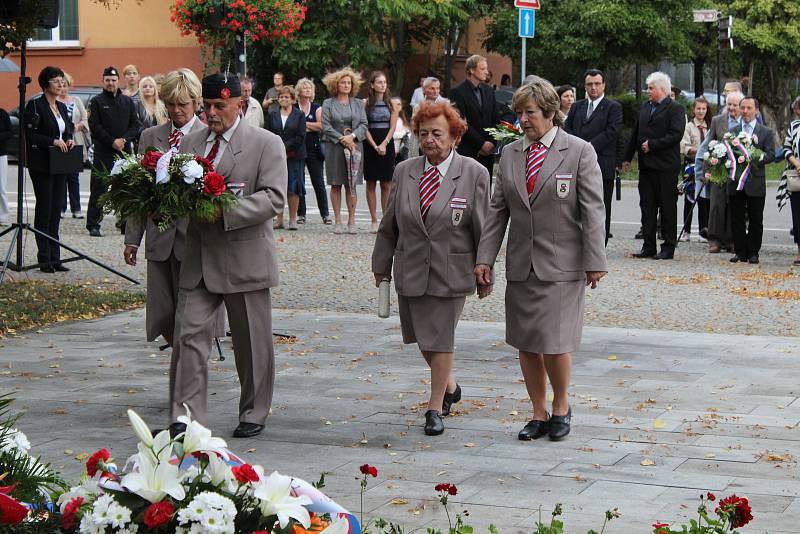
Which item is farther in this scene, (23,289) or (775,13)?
(775,13)

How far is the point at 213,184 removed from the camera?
6.41 m

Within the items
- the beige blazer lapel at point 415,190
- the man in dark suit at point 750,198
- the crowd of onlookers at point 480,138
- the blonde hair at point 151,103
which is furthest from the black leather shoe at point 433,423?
the blonde hair at point 151,103

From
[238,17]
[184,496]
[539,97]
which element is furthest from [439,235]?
[238,17]

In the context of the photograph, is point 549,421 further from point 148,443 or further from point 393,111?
point 393,111

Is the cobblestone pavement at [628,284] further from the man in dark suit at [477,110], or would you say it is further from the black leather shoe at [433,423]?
the black leather shoe at [433,423]

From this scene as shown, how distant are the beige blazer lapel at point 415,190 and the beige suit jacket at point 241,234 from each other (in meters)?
0.71

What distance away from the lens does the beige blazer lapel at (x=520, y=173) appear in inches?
273

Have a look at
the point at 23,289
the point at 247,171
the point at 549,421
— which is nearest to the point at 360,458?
the point at 549,421

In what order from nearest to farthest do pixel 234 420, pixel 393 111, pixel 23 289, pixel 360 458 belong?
pixel 360 458
pixel 234 420
pixel 23 289
pixel 393 111

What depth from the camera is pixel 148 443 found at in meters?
3.05

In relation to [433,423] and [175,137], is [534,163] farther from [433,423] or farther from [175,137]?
[175,137]

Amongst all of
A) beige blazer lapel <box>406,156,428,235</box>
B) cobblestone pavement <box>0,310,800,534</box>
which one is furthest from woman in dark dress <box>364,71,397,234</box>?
beige blazer lapel <box>406,156,428,235</box>

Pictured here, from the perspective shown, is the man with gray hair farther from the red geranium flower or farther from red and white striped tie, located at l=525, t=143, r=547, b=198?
the red geranium flower

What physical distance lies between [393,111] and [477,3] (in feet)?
62.1
